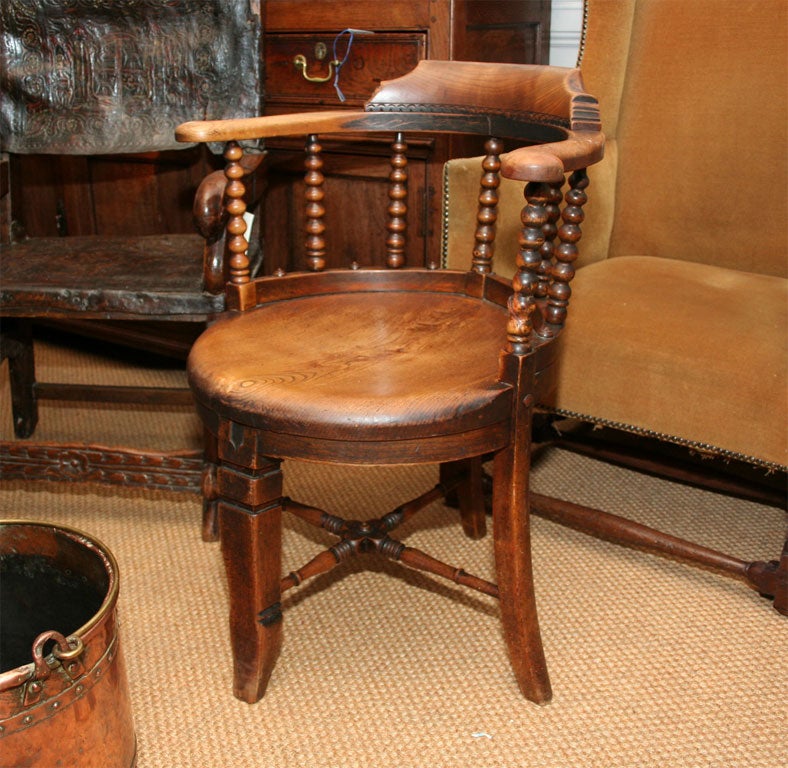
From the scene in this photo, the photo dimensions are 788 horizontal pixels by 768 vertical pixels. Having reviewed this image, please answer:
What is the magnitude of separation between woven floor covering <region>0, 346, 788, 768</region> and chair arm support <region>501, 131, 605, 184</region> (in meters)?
0.81

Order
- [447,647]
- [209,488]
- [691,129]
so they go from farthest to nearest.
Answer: [691,129], [209,488], [447,647]

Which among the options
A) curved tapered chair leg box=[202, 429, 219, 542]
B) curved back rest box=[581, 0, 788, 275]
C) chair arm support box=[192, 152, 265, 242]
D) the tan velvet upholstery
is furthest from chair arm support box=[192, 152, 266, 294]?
curved back rest box=[581, 0, 788, 275]

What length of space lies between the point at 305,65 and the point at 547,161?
3.88 feet

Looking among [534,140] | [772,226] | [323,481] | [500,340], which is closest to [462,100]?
[534,140]

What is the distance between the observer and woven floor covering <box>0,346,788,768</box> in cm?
140

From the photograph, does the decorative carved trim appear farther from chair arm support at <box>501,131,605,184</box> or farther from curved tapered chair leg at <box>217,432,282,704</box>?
chair arm support at <box>501,131,605,184</box>

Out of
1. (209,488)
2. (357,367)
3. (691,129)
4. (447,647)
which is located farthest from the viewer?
(691,129)

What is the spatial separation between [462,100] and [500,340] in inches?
18.1

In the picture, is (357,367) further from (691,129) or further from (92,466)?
(691,129)

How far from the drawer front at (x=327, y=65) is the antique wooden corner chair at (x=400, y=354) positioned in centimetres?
45

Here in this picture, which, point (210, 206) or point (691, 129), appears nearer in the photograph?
point (210, 206)

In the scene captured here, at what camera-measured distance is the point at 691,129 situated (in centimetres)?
201

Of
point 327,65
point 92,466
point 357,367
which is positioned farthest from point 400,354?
point 327,65

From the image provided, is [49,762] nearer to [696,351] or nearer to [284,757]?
[284,757]
